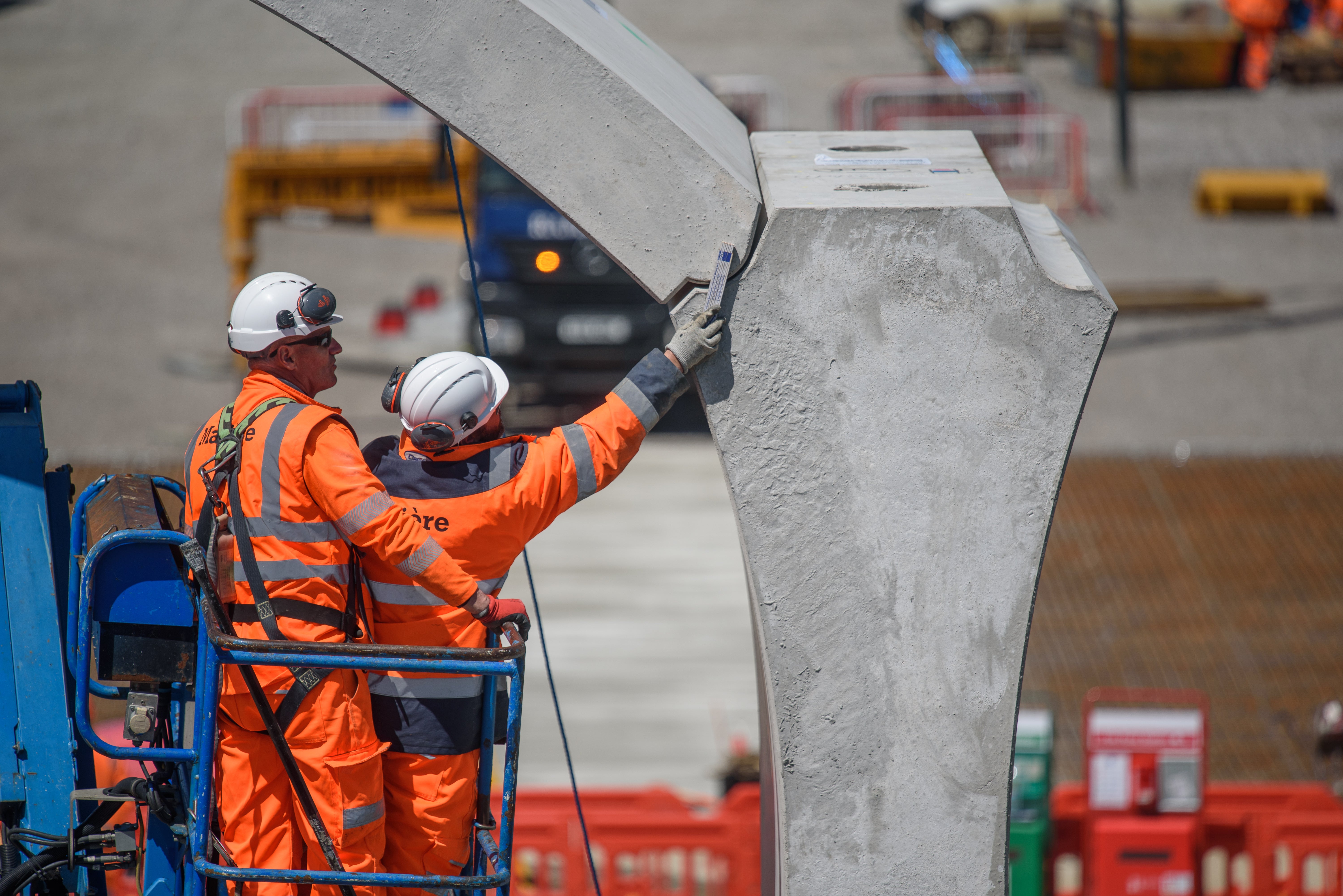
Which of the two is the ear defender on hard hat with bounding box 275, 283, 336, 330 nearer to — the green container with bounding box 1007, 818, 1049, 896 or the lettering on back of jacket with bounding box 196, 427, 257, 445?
the lettering on back of jacket with bounding box 196, 427, 257, 445

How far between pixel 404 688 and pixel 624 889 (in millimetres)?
3483

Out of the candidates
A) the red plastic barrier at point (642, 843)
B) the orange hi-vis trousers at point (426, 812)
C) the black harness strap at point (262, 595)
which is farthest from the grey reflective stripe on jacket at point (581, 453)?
the red plastic barrier at point (642, 843)

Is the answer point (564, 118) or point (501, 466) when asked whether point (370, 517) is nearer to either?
point (501, 466)

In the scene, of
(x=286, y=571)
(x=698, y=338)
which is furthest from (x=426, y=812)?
(x=698, y=338)

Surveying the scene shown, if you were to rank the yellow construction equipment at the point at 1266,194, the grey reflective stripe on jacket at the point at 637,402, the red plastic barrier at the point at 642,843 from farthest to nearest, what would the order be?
1. the yellow construction equipment at the point at 1266,194
2. the red plastic barrier at the point at 642,843
3. the grey reflective stripe on jacket at the point at 637,402

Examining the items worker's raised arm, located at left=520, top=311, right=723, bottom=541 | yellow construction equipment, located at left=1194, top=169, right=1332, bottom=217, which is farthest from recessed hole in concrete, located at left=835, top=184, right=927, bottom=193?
yellow construction equipment, located at left=1194, top=169, right=1332, bottom=217

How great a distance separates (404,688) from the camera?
380cm

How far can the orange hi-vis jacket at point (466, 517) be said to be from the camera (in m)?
3.69

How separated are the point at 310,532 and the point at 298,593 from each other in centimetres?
16

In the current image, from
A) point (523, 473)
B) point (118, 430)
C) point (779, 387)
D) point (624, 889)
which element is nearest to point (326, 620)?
point (523, 473)

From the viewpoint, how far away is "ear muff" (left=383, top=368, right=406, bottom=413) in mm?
3865

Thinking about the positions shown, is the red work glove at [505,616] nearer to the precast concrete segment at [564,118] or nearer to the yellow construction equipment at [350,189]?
the precast concrete segment at [564,118]

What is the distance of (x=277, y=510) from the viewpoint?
3623 millimetres

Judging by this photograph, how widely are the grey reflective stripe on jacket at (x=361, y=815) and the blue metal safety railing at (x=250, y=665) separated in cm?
17
